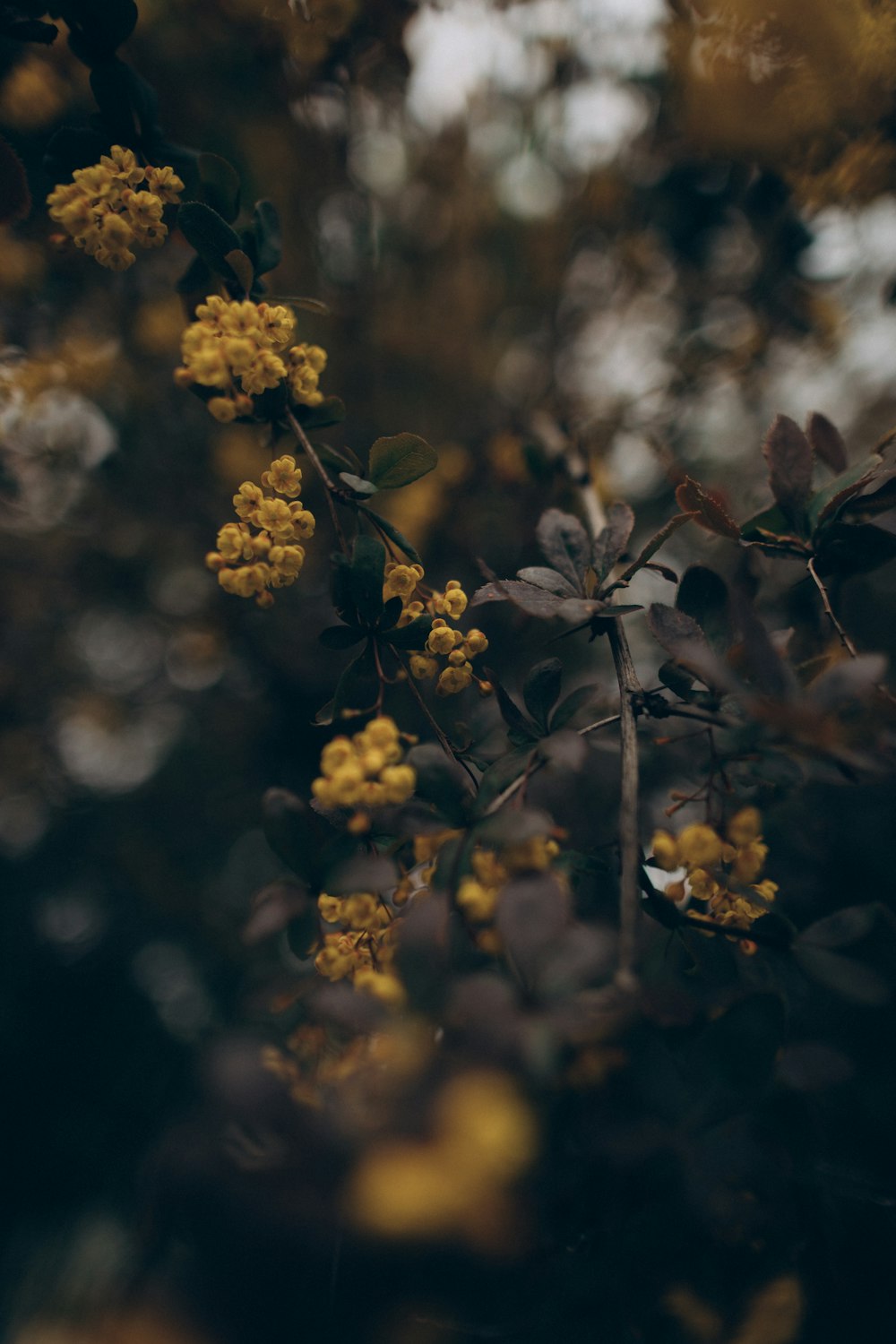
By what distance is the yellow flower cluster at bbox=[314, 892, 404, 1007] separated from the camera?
2.22 feet

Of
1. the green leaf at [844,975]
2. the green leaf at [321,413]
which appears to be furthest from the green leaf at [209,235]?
the green leaf at [844,975]

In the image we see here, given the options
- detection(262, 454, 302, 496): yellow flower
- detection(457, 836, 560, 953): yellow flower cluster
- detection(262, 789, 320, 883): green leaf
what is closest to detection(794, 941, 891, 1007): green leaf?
detection(457, 836, 560, 953): yellow flower cluster

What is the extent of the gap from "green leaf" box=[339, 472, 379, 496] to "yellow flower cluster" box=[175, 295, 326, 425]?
14 cm

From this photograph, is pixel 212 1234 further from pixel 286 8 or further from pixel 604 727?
pixel 286 8

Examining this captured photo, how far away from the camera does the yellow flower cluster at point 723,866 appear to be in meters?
0.66

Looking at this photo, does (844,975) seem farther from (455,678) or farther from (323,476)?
(323,476)

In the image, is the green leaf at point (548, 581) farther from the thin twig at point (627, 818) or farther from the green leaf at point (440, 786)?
the green leaf at point (440, 786)

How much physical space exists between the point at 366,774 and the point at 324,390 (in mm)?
1922

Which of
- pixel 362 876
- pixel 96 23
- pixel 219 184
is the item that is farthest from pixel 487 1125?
pixel 96 23

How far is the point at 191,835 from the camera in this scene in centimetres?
290

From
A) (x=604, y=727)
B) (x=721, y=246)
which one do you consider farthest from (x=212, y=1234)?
(x=721, y=246)

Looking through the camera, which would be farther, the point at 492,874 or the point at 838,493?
the point at 838,493

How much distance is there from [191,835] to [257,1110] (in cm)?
259

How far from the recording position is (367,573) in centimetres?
79
